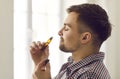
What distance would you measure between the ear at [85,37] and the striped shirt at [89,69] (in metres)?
0.07

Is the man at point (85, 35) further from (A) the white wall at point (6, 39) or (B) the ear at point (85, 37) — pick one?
(A) the white wall at point (6, 39)

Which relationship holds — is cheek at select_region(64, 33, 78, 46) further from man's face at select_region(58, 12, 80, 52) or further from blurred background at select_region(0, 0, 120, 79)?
blurred background at select_region(0, 0, 120, 79)

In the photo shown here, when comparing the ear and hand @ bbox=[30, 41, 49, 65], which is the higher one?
the ear

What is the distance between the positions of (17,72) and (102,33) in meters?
0.88

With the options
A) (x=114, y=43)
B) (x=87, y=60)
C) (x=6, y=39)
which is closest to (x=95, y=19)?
(x=87, y=60)

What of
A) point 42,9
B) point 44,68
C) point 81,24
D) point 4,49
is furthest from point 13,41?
point 81,24

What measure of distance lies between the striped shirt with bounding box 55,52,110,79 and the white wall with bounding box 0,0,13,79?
65 centimetres

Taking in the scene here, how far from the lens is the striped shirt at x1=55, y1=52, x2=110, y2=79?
→ 1.12m

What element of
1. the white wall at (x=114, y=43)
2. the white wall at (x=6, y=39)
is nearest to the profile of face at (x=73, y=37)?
the white wall at (x=6, y=39)

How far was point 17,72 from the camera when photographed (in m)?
1.90

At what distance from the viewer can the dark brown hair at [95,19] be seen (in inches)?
47.7

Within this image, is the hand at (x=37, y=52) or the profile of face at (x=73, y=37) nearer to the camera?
the profile of face at (x=73, y=37)

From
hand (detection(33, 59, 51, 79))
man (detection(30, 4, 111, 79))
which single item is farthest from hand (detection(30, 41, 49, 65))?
man (detection(30, 4, 111, 79))

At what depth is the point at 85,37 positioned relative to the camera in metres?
1.21
